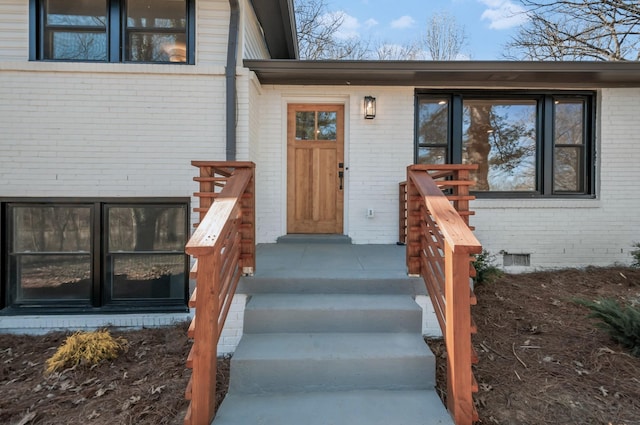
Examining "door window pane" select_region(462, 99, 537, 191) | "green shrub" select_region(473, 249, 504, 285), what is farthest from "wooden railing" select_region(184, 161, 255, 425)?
"door window pane" select_region(462, 99, 537, 191)

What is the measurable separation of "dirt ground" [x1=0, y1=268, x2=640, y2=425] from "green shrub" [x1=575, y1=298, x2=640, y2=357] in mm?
88

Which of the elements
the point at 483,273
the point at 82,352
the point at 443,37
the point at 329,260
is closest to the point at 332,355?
the point at 329,260

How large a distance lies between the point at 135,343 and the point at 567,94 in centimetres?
642

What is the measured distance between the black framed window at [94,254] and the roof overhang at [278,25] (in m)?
2.91

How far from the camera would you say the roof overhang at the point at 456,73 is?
161 inches

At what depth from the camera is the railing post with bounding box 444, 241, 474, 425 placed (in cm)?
188

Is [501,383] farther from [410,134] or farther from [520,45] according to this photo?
[520,45]

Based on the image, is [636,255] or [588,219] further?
[588,219]

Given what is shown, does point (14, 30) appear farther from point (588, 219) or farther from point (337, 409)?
point (588, 219)

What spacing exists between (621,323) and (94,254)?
5.14 metres

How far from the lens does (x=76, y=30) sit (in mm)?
3902

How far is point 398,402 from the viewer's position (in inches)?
78.4

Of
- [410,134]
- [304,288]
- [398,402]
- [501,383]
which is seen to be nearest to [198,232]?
[304,288]

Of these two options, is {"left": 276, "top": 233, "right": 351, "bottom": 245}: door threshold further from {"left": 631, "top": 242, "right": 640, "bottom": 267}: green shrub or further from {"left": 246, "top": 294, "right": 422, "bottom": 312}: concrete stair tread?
{"left": 631, "top": 242, "right": 640, "bottom": 267}: green shrub
